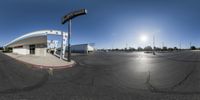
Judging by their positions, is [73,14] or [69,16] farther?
[69,16]

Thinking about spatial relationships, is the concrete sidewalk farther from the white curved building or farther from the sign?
the white curved building

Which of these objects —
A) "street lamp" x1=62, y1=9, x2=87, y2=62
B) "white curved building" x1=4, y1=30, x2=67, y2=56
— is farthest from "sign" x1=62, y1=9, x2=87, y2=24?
"white curved building" x1=4, y1=30, x2=67, y2=56

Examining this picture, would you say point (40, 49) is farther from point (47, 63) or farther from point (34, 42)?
point (47, 63)

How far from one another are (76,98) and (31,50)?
1200 inches

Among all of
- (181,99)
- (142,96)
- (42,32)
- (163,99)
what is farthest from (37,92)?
(42,32)

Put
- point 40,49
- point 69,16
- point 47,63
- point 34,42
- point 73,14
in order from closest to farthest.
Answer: point 47,63 → point 73,14 → point 69,16 → point 34,42 → point 40,49

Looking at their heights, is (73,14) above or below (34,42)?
above

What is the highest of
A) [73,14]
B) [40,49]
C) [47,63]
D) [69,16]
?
[73,14]

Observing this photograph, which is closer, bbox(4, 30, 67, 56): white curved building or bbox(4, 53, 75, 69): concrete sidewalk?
bbox(4, 53, 75, 69): concrete sidewalk

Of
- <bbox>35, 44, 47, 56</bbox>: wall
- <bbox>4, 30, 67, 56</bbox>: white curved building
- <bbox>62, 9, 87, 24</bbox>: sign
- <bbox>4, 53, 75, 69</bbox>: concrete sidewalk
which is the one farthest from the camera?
<bbox>35, 44, 47, 56</bbox>: wall

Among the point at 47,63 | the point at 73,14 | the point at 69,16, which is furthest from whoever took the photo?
the point at 69,16

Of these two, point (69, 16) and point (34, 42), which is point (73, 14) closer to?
point (69, 16)

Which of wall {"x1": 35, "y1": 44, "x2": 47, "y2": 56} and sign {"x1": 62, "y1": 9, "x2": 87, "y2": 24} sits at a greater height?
sign {"x1": 62, "y1": 9, "x2": 87, "y2": 24}

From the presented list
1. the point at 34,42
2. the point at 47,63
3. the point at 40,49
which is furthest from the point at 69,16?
the point at 40,49
